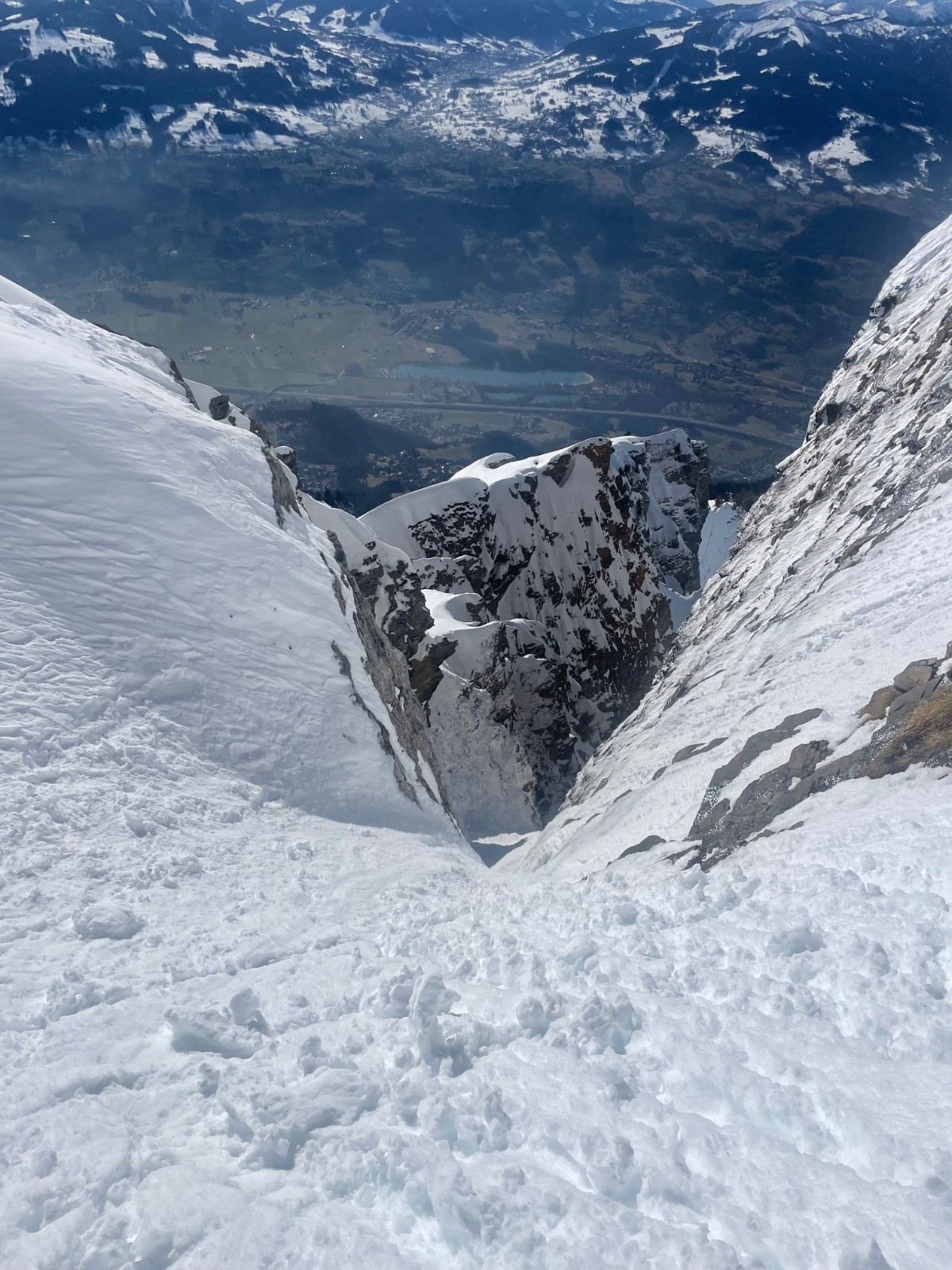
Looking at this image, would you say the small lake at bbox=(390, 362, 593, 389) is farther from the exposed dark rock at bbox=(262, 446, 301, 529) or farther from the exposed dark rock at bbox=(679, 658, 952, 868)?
the exposed dark rock at bbox=(679, 658, 952, 868)

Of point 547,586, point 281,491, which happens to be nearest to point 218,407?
point 281,491

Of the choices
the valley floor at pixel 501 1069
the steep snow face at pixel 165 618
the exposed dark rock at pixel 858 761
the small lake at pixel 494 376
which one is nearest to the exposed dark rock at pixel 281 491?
the steep snow face at pixel 165 618

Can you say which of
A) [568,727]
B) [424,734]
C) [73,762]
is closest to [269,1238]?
[73,762]

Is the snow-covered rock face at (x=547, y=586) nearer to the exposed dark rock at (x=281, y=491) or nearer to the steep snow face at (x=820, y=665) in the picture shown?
the steep snow face at (x=820, y=665)

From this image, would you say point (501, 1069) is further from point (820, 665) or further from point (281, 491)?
point (281, 491)

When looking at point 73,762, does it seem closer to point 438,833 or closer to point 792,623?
point 438,833

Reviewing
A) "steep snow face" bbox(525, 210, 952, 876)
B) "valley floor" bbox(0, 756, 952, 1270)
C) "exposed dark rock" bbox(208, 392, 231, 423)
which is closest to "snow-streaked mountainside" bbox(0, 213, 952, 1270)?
"valley floor" bbox(0, 756, 952, 1270)
